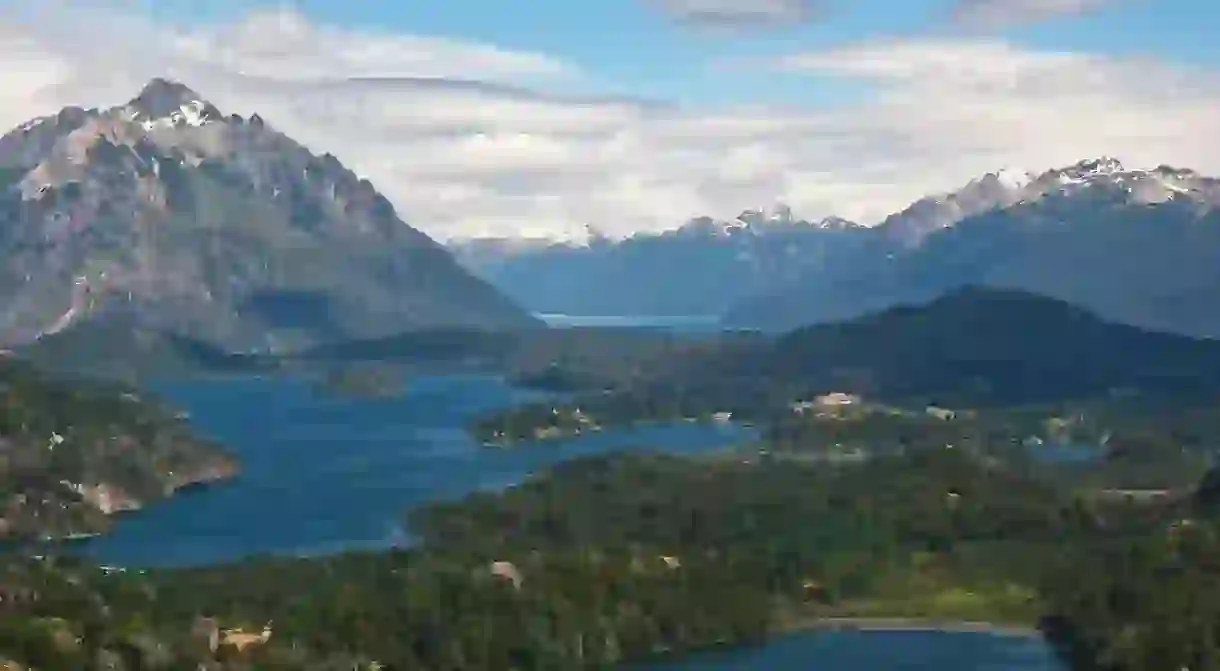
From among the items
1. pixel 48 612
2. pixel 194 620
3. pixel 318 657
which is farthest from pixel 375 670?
pixel 48 612

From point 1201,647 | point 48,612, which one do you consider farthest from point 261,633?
point 1201,647

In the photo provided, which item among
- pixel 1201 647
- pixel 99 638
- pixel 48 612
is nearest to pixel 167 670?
pixel 99 638

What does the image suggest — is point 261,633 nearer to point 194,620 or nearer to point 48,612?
point 194,620

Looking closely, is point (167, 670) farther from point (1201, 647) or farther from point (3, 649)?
point (1201, 647)

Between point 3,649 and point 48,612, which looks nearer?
point 3,649

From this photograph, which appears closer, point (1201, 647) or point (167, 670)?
point (167, 670)

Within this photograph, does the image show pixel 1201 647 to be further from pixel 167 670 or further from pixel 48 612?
pixel 48 612

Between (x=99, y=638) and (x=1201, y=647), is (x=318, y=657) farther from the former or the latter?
(x=1201, y=647)
